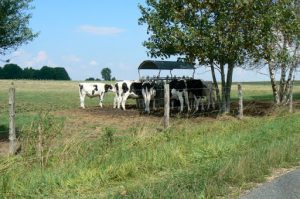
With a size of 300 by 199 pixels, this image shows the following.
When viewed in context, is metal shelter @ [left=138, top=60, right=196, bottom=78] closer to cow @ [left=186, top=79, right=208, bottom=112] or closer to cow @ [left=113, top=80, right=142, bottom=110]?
cow @ [left=113, top=80, right=142, bottom=110]

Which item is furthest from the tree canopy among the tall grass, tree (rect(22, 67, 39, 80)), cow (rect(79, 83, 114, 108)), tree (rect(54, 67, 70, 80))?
tree (rect(54, 67, 70, 80))

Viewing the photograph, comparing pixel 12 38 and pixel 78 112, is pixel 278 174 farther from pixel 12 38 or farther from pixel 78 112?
pixel 78 112

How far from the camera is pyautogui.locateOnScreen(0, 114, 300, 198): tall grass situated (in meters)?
7.98

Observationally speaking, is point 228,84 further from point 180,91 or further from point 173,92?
point 173,92

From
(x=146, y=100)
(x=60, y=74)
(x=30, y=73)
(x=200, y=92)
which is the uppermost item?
(x=30, y=73)

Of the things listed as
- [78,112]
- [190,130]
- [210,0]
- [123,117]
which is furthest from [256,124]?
[78,112]

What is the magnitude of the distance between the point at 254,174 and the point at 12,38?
10.4m

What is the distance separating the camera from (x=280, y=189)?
318 inches

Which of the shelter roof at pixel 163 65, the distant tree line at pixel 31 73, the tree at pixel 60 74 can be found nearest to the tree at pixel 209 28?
the shelter roof at pixel 163 65

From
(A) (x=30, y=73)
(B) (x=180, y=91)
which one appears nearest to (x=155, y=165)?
(B) (x=180, y=91)

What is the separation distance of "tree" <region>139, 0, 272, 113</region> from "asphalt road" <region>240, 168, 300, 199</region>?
11.4m

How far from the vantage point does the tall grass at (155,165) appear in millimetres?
7980

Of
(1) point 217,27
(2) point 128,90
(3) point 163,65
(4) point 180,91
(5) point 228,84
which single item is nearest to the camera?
(1) point 217,27

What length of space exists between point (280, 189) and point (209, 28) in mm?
12647
